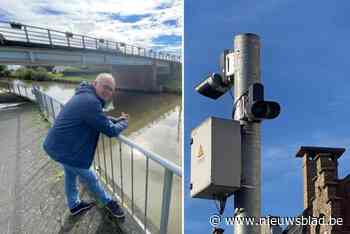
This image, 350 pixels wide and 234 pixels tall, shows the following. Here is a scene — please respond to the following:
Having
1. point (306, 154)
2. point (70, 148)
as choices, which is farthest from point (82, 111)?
point (306, 154)

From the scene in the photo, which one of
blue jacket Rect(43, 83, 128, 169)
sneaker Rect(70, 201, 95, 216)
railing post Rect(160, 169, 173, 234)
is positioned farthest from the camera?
sneaker Rect(70, 201, 95, 216)

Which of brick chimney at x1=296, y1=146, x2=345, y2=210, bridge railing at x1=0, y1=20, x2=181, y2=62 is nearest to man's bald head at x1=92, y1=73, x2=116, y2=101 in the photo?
bridge railing at x1=0, y1=20, x2=181, y2=62

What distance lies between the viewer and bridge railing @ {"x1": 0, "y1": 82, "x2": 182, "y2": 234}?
2.64 m

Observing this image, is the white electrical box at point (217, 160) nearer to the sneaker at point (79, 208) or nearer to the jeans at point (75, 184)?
the jeans at point (75, 184)

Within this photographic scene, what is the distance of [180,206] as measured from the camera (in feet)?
9.50

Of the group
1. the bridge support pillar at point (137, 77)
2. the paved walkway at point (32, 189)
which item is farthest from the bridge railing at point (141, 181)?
the bridge support pillar at point (137, 77)

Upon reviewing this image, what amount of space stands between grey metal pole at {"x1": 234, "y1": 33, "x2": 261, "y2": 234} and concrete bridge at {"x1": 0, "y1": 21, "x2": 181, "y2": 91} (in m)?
1.47

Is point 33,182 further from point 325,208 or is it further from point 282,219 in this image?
point 325,208

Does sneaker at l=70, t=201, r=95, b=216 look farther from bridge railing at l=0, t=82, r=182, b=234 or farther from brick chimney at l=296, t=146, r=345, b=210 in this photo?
brick chimney at l=296, t=146, r=345, b=210

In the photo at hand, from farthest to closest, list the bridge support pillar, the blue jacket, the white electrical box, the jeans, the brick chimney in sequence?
the brick chimney → the bridge support pillar → the jeans → the blue jacket → the white electrical box

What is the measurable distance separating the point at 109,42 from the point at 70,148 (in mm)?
1041

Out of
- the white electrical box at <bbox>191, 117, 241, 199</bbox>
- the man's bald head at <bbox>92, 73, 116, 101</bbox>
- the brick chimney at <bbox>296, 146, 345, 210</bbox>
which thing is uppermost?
the man's bald head at <bbox>92, 73, 116, 101</bbox>

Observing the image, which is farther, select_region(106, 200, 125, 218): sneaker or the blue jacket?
select_region(106, 200, 125, 218): sneaker

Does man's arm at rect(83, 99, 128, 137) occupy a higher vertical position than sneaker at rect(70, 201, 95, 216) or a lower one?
higher
